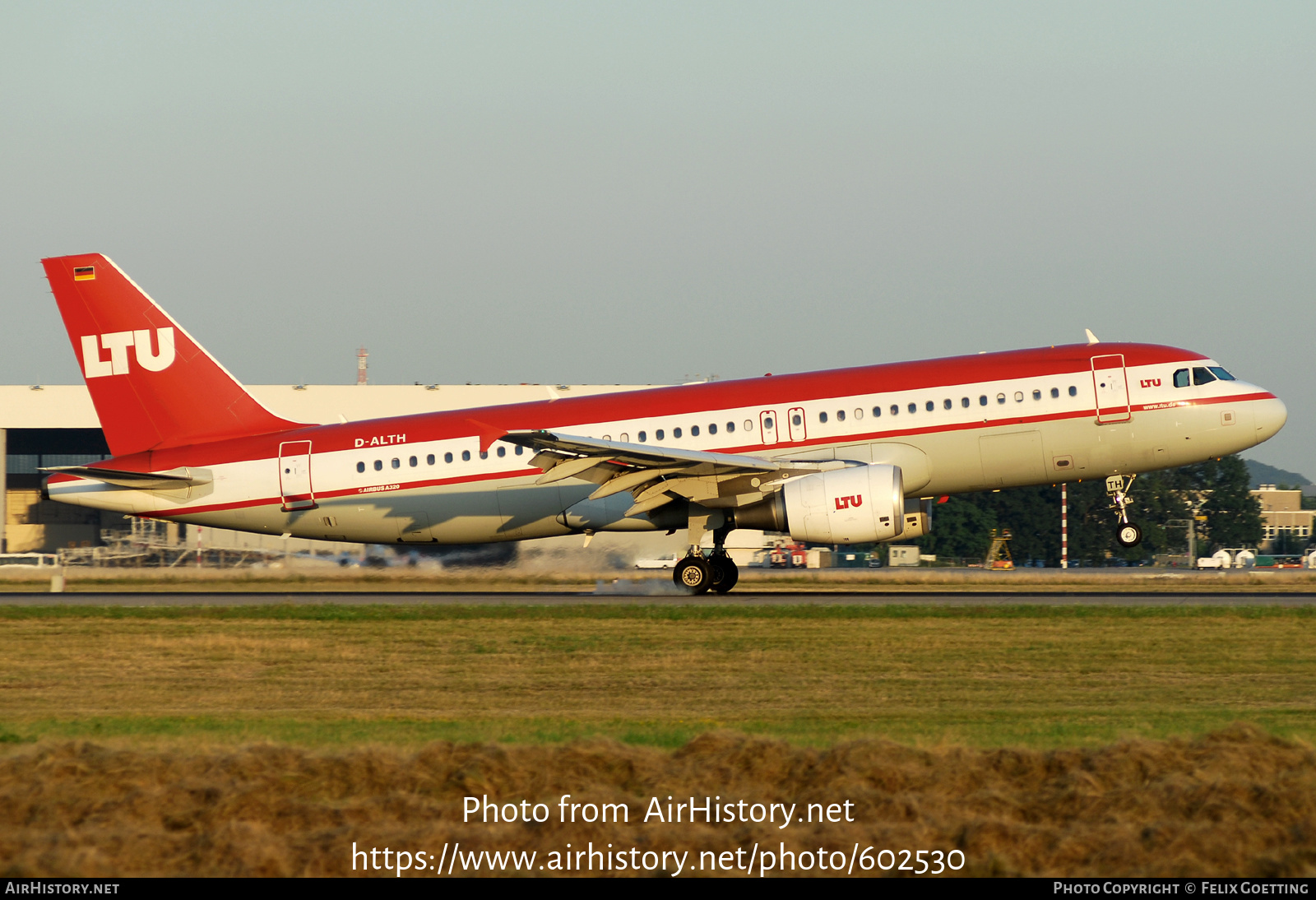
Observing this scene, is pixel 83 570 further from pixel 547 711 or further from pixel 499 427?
pixel 547 711

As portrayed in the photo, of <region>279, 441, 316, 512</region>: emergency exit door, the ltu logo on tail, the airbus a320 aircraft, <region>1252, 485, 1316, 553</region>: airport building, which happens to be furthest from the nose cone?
<region>1252, 485, 1316, 553</region>: airport building

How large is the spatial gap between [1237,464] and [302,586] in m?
95.9

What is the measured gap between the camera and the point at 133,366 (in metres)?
31.2

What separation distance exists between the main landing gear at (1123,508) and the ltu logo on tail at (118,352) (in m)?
22.4

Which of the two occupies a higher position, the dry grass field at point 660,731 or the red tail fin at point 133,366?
the red tail fin at point 133,366

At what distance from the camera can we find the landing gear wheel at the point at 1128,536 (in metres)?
28.1

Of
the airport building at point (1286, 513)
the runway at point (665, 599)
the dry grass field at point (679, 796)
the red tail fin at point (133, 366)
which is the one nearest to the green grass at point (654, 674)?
the runway at point (665, 599)

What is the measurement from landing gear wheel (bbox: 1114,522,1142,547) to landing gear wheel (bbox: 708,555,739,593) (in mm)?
8600

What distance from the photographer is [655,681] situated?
17719 mm

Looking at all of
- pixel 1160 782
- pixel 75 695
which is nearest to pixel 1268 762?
pixel 1160 782

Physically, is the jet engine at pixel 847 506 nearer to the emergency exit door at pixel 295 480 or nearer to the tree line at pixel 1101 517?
the emergency exit door at pixel 295 480

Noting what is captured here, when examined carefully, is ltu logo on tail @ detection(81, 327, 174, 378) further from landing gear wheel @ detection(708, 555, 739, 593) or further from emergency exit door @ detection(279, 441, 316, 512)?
landing gear wheel @ detection(708, 555, 739, 593)

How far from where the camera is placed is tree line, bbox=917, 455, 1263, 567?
9912cm

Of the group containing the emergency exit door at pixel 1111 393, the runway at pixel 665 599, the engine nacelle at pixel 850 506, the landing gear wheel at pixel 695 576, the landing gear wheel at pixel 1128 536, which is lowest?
the runway at pixel 665 599
